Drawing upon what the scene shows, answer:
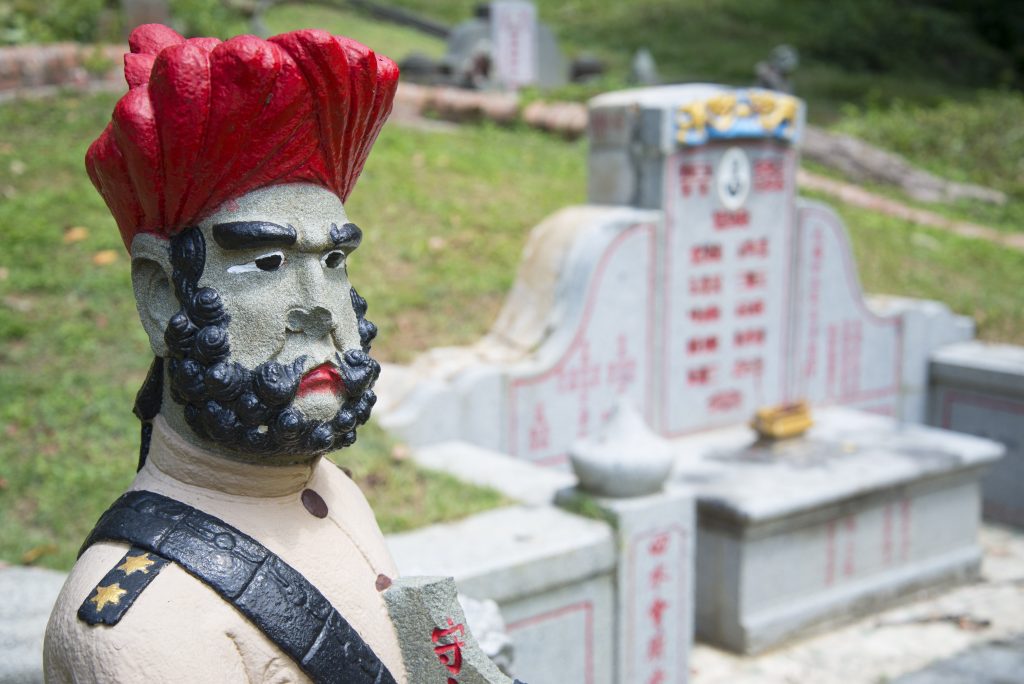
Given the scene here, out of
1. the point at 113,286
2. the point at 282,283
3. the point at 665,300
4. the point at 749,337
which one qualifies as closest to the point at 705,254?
the point at 665,300

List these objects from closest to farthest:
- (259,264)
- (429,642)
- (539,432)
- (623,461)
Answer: (259,264), (429,642), (623,461), (539,432)

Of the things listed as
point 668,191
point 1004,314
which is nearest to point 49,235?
point 668,191

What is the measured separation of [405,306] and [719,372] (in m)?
1.87

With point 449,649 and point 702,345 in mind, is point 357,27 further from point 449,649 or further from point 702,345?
point 449,649

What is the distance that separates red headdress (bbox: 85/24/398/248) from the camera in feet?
6.29

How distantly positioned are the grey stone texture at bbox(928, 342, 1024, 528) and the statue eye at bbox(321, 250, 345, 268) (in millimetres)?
6082

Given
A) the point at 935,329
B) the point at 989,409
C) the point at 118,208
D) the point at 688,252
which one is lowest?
the point at 989,409

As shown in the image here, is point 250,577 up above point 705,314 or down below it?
above

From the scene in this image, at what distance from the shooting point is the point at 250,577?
1997 mm

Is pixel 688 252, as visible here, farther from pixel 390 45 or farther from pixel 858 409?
pixel 390 45

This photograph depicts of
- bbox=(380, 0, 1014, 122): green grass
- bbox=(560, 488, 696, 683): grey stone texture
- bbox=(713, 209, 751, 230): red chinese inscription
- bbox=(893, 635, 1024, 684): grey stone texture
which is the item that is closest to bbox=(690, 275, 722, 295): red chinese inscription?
bbox=(713, 209, 751, 230): red chinese inscription

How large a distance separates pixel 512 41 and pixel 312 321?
12141 millimetres

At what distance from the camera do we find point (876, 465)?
5.81m

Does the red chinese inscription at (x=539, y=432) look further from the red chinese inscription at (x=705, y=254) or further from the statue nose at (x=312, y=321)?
the statue nose at (x=312, y=321)
